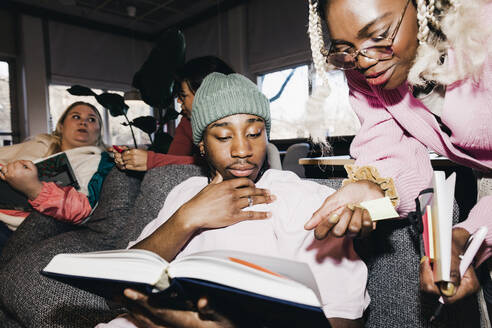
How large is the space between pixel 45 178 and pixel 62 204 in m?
0.27

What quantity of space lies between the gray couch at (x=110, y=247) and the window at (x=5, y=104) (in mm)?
5215

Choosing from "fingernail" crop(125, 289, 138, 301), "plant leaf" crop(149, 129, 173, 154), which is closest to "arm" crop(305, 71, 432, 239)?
"fingernail" crop(125, 289, 138, 301)

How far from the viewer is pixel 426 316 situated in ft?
3.03

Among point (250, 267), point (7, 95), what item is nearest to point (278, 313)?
point (250, 267)

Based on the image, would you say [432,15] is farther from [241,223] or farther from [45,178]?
[45,178]

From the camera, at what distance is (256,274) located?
548mm

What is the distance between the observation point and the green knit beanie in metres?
1.14

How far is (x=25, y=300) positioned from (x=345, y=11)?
1680mm

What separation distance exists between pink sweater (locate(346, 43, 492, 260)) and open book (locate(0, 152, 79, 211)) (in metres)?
1.94

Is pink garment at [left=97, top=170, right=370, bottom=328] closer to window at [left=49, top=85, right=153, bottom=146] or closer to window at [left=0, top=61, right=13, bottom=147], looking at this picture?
window at [left=49, top=85, right=153, bottom=146]

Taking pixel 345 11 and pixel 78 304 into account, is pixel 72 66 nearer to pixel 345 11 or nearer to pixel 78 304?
pixel 78 304

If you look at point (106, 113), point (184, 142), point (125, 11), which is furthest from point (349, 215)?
point (106, 113)

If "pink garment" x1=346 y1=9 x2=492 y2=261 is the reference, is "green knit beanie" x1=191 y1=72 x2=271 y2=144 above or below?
above

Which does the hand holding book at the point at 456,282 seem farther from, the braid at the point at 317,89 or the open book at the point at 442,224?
the braid at the point at 317,89
